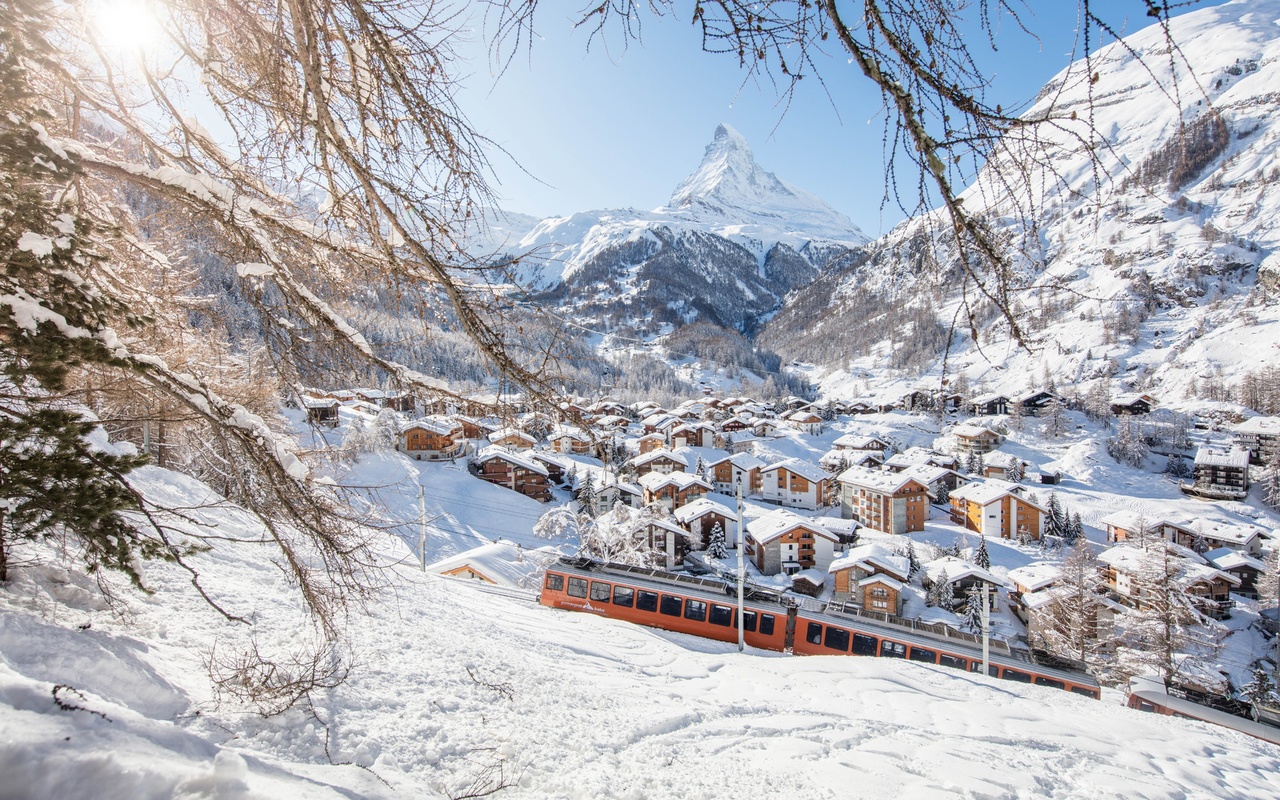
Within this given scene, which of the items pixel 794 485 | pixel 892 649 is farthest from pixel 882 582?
pixel 794 485

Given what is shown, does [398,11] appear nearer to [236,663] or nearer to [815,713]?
[236,663]

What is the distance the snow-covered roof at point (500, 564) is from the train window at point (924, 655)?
805cm

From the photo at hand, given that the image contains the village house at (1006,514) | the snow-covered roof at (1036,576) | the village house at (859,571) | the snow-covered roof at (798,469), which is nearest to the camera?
the snow-covered roof at (1036,576)

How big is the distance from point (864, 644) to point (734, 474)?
24.4 metres

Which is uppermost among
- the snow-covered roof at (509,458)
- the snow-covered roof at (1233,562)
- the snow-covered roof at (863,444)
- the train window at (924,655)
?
the snow-covered roof at (863,444)

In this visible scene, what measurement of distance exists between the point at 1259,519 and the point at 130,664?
1726 inches

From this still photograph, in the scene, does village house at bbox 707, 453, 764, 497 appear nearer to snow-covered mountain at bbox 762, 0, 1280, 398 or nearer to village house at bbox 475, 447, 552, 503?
village house at bbox 475, 447, 552, 503

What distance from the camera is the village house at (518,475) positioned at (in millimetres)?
27297

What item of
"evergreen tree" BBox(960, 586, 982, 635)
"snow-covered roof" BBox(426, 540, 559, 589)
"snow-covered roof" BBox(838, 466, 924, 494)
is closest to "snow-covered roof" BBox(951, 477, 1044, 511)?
"snow-covered roof" BBox(838, 466, 924, 494)

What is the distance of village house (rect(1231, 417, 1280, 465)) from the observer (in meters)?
35.6

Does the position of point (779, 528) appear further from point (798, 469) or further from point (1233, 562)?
point (1233, 562)

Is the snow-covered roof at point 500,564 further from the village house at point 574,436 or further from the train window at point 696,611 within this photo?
the village house at point 574,436

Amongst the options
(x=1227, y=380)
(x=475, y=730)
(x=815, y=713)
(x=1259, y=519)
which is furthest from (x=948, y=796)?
(x=1227, y=380)

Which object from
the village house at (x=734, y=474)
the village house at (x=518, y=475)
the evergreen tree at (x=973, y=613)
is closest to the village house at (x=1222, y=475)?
the village house at (x=734, y=474)
